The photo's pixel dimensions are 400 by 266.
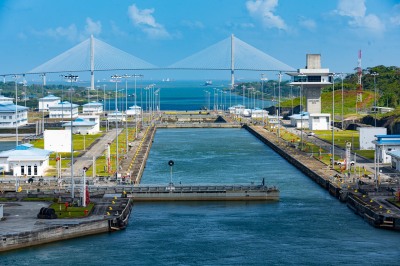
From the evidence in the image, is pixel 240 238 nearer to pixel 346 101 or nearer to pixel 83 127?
pixel 83 127

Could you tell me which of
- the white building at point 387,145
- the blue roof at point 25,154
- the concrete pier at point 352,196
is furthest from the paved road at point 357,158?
the blue roof at point 25,154

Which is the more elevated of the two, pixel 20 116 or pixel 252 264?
pixel 20 116

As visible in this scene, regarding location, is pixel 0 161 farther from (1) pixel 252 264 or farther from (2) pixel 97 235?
(1) pixel 252 264

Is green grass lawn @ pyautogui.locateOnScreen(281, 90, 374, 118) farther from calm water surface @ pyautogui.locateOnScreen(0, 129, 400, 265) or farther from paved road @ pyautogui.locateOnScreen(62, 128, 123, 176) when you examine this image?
calm water surface @ pyautogui.locateOnScreen(0, 129, 400, 265)

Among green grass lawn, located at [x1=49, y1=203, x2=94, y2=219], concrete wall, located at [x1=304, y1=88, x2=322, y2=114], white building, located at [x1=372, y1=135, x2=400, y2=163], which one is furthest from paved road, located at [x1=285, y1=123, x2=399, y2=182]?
green grass lawn, located at [x1=49, y1=203, x2=94, y2=219]

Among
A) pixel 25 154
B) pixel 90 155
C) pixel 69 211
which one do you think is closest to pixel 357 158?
pixel 90 155

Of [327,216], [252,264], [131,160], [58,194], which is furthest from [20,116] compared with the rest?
[252,264]
